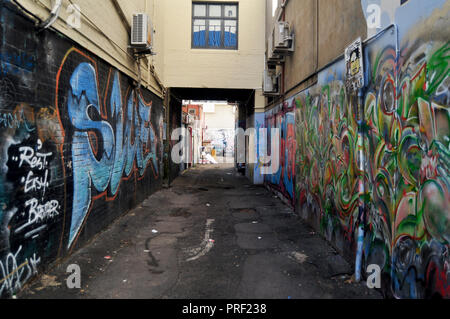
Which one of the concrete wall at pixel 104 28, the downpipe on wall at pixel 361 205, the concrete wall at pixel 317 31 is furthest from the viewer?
the concrete wall at pixel 317 31

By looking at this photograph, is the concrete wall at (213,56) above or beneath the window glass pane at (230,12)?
beneath

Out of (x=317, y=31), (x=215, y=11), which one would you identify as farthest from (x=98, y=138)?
(x=215, y=11)

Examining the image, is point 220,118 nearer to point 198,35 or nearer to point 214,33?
point 214,33

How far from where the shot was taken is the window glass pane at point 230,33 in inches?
549

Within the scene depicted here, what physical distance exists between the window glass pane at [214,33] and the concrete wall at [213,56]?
16.6 inches

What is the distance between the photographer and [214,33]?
45.7 ft

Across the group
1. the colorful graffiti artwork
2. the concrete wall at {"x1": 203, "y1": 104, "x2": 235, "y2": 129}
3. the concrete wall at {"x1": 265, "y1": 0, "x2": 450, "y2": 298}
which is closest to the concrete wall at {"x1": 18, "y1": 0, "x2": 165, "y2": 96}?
the colorful graffiti artwork

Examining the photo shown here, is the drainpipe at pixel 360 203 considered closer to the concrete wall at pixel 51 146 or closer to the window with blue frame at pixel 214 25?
the concrete wall at pixel 51 146

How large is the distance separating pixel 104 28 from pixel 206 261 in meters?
4.82

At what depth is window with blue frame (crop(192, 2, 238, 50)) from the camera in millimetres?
13836

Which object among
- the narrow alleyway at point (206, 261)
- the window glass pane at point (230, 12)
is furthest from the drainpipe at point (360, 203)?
the window glass pane at point (230, 12)

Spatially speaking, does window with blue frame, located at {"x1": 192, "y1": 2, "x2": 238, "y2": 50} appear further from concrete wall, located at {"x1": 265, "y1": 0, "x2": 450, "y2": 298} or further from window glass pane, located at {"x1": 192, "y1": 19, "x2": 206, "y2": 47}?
concrete wall, located at {"x1": 265, "y1": 0, "x2": 450, "y2": 298}
